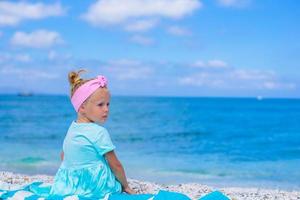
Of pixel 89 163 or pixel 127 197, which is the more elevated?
pixel 89 163

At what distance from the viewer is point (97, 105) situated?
16.3 ft

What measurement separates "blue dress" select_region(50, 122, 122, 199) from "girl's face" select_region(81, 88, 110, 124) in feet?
0.31

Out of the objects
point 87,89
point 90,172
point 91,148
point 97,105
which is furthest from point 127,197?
point 87,89

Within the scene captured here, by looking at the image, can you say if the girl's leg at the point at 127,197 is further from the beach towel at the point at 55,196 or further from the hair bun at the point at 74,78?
the hair bun at the point at 74,78

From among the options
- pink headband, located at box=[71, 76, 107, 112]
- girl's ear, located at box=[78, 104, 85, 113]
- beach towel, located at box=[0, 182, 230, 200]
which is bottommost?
beach towel, located at box=[0, 182, 230, 200]

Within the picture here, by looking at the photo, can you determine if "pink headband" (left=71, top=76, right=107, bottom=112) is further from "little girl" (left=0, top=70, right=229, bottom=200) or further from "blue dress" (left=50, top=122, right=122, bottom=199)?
"blue dress" (left=50, top=122, right=122, bottom=199)

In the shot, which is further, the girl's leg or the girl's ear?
the girl's ear

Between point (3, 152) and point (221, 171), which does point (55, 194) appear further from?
point (3, 152)

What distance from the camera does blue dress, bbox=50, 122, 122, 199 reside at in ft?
16.2

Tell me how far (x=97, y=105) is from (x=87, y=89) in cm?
18

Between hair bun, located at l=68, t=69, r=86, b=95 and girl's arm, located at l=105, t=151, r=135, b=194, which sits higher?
hair bun, located at l=68, t=69, r=86, b=95

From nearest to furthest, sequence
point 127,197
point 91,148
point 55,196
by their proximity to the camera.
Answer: point 127,197 → point 91,148 → point 55,196

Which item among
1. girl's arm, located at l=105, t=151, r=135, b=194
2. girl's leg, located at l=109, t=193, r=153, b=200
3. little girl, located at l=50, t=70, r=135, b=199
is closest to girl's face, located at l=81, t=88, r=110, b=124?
little girl, located at l=50, t=70, r=135, b=199

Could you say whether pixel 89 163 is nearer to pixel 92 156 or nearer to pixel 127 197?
pixel 92 156
